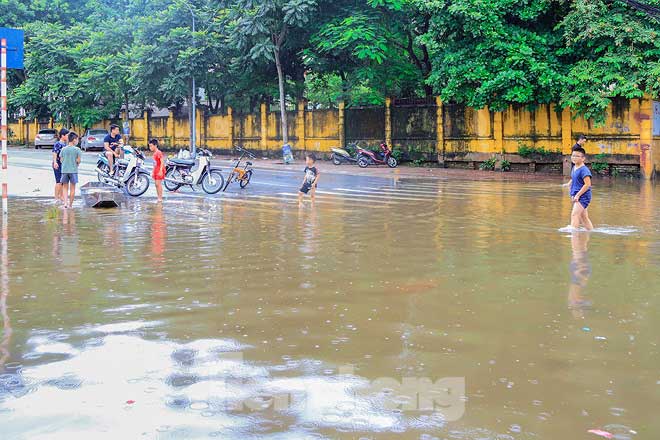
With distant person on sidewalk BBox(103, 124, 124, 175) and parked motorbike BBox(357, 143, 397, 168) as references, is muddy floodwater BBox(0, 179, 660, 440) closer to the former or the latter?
distant person on sidewalk BBox(103, 124, 124, 175)

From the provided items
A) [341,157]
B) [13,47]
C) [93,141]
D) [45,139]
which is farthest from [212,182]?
[45,139]

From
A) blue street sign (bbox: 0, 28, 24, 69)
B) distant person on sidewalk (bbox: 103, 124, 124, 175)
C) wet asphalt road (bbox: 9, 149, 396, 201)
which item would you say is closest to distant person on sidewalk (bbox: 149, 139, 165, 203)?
wet asphalt road (bbox: 9, 149, 396, 201)

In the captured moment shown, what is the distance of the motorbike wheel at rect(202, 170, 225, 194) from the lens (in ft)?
67.1

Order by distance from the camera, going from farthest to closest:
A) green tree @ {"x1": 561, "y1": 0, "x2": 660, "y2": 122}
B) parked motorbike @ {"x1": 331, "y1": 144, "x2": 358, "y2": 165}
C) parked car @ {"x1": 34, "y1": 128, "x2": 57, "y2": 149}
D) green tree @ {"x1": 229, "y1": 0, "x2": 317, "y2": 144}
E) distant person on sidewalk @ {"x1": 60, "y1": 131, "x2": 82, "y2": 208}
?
parked car @ {"x1": 34, "y1": 128, "x2": 57, "y2": 149}, parked motorbike @ {"x1": 331, "y1": 144, "x2": 358, "y2": 165}, green tree @ {"x1": 229, "y1": 0, "x2": 317, "y2": 144}, green tree @ {"x1": 561, "y1": 0, "x2": 660, "y2": 122}, distant person on sidewalk @ {"x1": 60, "y1": 131, "x2": 82, "y2": 208}

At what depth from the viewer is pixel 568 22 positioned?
26375 millimetres

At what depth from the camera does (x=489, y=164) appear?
30.8 metres

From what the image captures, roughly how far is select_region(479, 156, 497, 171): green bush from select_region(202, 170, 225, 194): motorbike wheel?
1354 centimetres

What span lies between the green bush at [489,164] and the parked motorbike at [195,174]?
44.1ft

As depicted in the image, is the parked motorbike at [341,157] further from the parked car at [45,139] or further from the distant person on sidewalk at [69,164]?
the parked car at [45,139]

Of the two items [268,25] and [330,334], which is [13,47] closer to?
[330,334]

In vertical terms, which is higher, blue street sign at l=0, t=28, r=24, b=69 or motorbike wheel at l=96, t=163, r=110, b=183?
blue street sign at l=0, t=28, r=24, b=69

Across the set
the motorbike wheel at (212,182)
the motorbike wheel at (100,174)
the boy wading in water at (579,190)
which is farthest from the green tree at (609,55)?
the motorbike wheel at (100,174)

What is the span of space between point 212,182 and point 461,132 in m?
14.3

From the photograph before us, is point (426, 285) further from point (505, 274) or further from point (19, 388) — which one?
point (19, 388)
